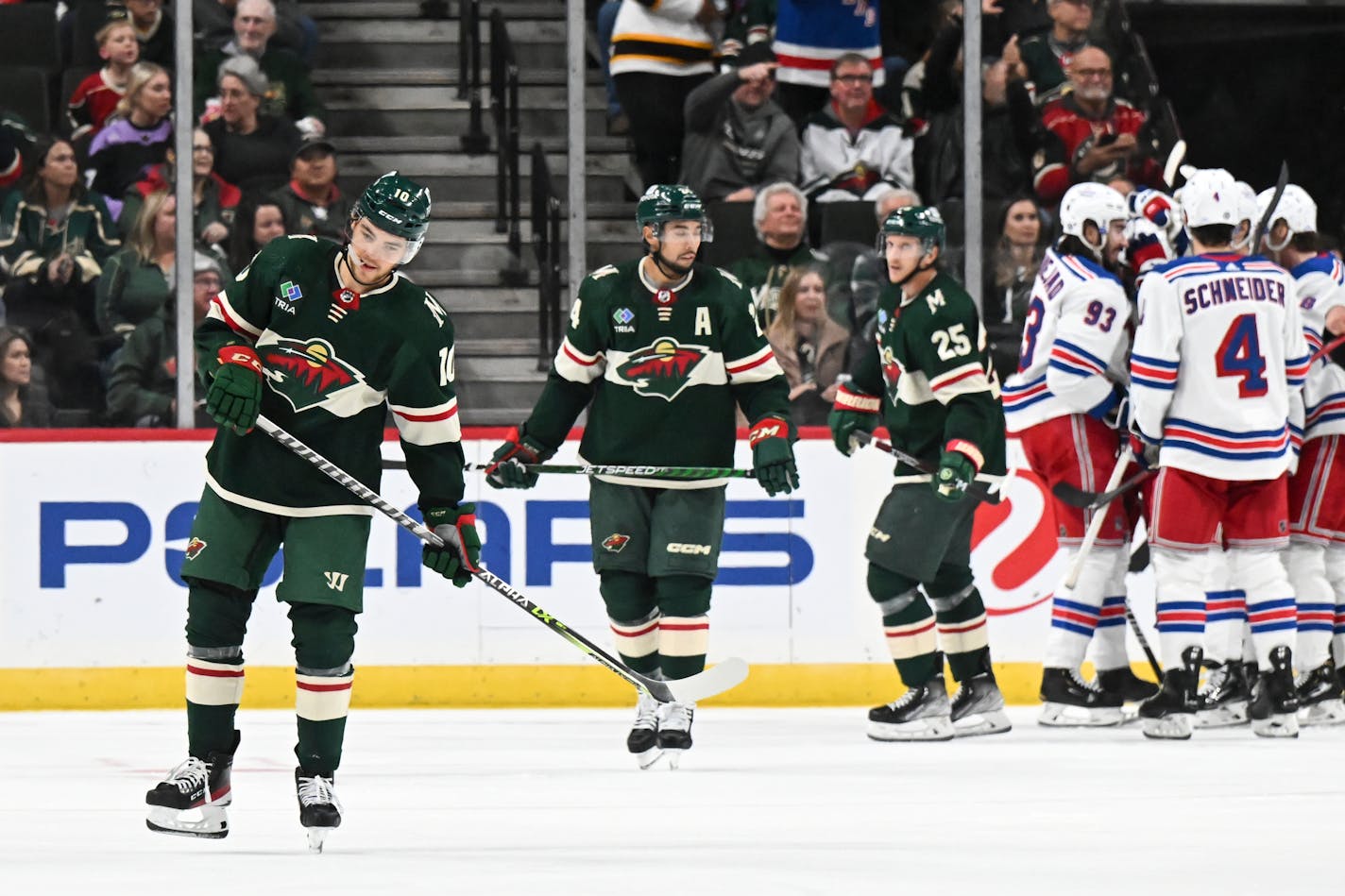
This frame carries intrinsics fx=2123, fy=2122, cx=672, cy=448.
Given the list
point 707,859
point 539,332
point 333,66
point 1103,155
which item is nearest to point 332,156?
point 333,66

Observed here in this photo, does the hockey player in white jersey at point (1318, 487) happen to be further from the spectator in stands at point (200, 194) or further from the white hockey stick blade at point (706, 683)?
the spectator in stands at point (200, 194)

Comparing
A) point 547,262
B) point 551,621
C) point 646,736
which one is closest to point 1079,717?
point 646,736

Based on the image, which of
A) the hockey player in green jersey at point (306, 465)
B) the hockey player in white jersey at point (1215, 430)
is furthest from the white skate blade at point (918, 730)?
the hockey player in green jersey at point (306, 465)

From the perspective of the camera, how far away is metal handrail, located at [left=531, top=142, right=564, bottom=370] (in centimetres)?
703

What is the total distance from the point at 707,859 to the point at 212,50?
13.9ft

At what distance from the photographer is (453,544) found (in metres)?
3.85

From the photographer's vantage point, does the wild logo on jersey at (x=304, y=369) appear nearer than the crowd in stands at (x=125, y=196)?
Yes

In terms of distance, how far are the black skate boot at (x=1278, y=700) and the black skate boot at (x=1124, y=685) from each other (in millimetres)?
481

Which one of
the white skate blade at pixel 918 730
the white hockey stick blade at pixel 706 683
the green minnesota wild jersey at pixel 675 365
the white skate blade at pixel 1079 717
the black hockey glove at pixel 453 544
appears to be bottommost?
the white skate blade at pixel 1079 717

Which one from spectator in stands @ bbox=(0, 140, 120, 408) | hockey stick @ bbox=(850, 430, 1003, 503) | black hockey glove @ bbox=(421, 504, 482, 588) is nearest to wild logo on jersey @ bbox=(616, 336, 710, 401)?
hockey stick @ bbox=(850, 430, 1003, 503)

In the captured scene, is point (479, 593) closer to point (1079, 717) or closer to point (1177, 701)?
point (1079, 717)

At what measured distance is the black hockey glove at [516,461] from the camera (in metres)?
5.38

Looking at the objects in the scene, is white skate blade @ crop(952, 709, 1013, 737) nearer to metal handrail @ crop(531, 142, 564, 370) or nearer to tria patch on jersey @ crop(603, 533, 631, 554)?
tria patch on jersey @ crop(603, 533, 631, 554)

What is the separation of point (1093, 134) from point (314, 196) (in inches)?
106
